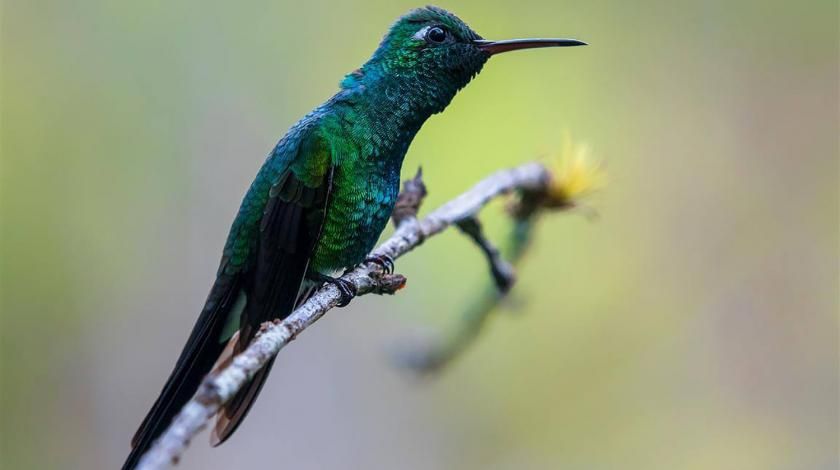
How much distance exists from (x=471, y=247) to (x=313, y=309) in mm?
4122

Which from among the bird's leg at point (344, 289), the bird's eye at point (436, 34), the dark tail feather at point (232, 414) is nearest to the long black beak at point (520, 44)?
the bird's eye at point (436, 34)

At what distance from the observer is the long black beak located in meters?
3.40

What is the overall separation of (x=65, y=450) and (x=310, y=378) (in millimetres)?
1742

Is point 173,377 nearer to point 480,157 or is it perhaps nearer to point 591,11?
point 480,157

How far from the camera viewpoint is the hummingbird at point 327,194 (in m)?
3.13

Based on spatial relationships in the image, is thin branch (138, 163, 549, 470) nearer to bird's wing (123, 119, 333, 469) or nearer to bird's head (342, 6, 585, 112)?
bird's wing (123, 119, 333, 469)

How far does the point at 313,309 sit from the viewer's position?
2307 mm

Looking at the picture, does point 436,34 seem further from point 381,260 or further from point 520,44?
point 381,260

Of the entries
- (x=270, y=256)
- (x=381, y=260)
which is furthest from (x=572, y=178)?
(x=270, y=256)

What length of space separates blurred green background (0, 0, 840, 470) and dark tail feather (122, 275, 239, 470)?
6.83 ft

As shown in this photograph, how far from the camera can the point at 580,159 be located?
4.07 metres

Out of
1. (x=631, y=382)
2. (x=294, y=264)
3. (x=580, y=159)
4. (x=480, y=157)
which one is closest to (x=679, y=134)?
(x=480, y=157)

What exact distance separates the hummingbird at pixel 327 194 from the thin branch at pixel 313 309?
12 cm

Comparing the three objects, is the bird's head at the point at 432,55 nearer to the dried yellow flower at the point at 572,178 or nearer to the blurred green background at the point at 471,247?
the dried yellow flower at the point at 572,178
